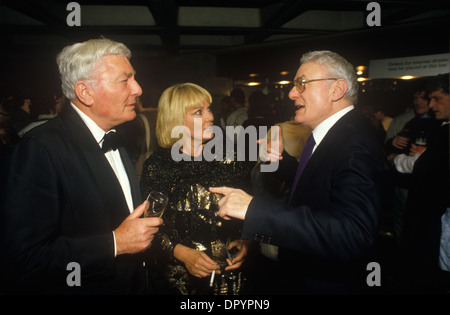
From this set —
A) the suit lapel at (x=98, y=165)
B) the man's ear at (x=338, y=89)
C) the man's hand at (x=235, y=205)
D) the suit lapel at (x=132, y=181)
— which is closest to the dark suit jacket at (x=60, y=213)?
the suit lapel at (x=98, y=165)

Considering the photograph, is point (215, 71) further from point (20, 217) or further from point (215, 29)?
point (20, 217)

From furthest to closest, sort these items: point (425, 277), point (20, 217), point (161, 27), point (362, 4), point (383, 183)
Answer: point (161, 27) < point (362, 4) < point (425, 277) < point (383, 183) < point (20, 217)

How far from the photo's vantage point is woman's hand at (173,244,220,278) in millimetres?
1742

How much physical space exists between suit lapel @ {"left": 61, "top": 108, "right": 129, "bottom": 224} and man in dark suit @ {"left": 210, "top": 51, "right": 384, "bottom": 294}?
54cm

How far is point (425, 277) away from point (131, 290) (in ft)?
7.61

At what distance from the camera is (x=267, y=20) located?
4938mm

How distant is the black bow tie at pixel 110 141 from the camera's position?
1477 mm

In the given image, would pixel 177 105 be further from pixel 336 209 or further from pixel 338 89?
pixel 336 209

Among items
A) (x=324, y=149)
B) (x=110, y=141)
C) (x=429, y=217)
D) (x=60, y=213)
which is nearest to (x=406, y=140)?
(x=429, y=217)

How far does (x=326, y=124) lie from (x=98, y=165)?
1.34m

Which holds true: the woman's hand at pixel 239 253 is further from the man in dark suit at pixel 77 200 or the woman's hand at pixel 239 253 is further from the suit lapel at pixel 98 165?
the suit lapel at pixel 98 165
